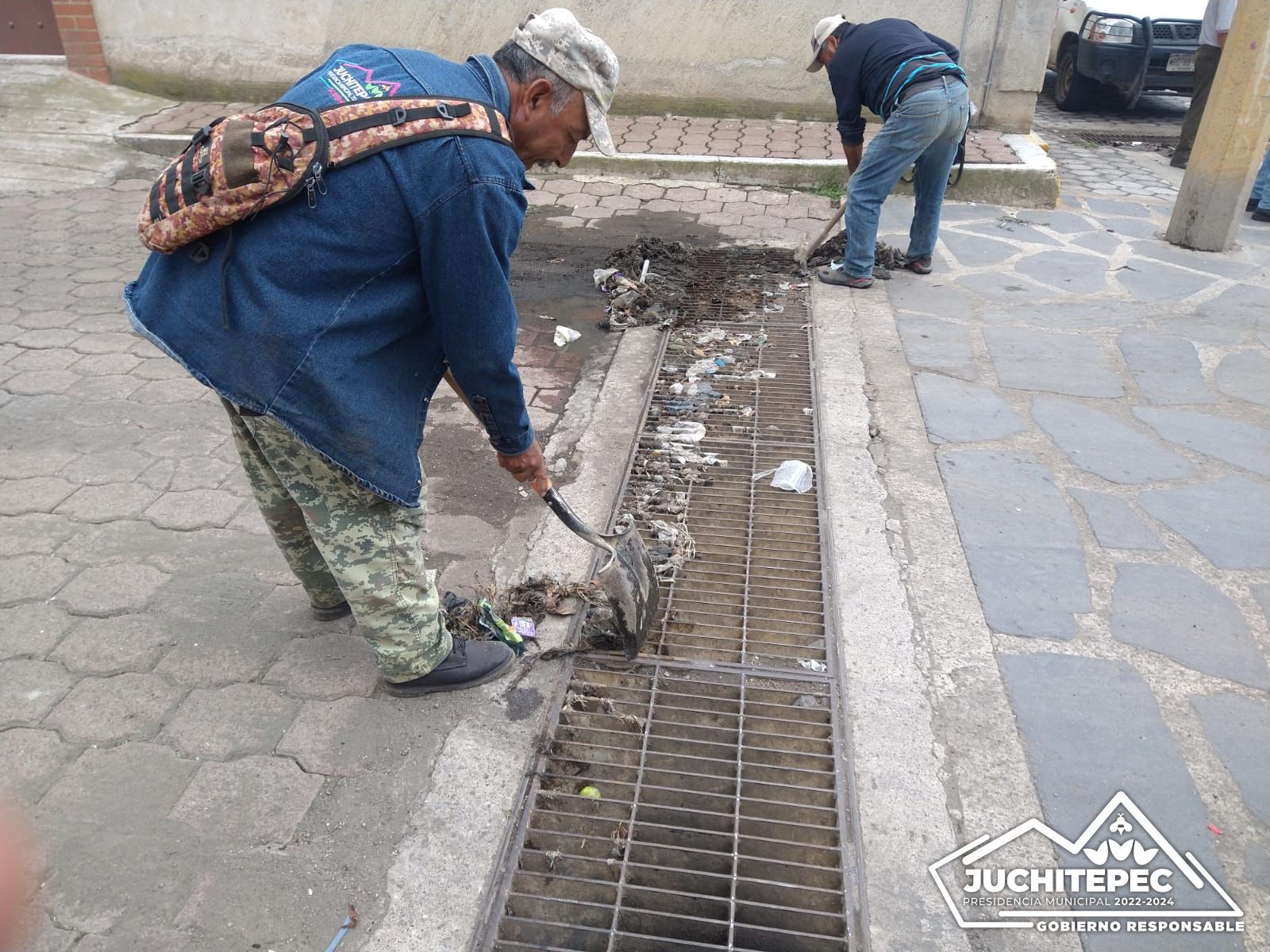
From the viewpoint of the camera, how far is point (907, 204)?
6824 millimetres

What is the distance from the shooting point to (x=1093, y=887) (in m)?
2.09

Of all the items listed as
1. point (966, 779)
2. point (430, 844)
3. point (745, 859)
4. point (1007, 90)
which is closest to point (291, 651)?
point (430, 844)

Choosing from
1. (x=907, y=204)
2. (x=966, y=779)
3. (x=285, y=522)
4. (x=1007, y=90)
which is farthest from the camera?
(x=1007, y=90)

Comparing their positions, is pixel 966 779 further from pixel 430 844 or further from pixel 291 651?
pixel 291 651

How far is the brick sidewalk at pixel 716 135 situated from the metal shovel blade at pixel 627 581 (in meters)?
5.44

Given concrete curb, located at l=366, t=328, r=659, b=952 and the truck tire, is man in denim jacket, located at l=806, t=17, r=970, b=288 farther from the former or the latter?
the truck tire

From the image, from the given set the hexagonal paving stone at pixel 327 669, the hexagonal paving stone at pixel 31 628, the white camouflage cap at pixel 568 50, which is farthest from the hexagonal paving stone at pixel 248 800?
the white camouflage cap at pixel 568 50

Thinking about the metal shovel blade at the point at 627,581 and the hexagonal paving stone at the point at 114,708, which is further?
the metal shovel blade at the point at 627,581

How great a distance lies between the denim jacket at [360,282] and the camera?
188 centimetres

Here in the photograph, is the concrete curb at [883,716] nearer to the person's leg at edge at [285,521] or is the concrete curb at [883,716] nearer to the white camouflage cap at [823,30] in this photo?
the person's leg at edge at [285,521]

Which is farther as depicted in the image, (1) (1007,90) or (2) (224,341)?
(1) (1007,90)

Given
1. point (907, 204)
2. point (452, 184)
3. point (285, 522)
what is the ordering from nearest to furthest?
point (452, 184) < point (285, 522) < point (907, 204)

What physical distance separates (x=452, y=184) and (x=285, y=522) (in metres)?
1.16

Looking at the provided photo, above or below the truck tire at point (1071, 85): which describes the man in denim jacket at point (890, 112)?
above
